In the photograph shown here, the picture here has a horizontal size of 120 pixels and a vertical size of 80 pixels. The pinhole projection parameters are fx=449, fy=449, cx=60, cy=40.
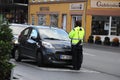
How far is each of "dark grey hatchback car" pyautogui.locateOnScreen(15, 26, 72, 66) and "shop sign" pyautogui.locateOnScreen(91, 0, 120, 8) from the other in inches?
1015

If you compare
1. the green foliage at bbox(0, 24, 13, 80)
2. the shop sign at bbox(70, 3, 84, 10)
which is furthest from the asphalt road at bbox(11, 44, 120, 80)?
the shop sign at bbox(70, 3, 84, 10)

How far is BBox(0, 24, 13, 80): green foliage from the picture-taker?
8.77 meters

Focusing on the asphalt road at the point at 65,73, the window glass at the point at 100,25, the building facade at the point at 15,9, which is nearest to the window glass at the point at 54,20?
the window glass at the point at 100,25

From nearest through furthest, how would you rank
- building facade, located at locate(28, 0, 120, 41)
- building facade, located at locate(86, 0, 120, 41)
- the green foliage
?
Result: the green foliage < building facade, located at locate(86, 0, 120, 41) < building facade, located at locate(28, 0, 120, 41)

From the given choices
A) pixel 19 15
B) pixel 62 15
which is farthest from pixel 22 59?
pixel 19 15

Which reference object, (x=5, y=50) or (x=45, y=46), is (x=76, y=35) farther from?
(x=5, y=50)

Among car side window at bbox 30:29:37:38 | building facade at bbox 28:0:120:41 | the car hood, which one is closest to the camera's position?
the car hood

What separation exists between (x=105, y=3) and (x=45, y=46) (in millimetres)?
28073

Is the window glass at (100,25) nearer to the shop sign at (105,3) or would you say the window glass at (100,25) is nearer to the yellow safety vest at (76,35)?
the shop sign at (105,3)

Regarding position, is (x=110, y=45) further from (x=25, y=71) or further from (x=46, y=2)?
(x=25, y=71)

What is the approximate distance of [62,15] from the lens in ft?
163

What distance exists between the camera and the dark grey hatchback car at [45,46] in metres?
16.1

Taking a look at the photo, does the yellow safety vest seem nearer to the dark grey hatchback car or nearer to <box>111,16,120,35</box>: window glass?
the dark grey hatchback car

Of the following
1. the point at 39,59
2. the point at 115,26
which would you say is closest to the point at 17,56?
the point at 39,59
